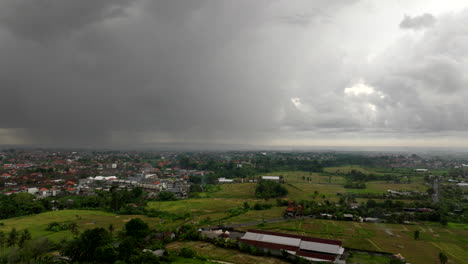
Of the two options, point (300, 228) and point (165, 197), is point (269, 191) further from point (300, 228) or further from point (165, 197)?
point (165, 197)

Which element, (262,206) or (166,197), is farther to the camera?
(166,197)

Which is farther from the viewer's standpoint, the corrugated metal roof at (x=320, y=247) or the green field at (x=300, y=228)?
the green field at (x=300, y=228)

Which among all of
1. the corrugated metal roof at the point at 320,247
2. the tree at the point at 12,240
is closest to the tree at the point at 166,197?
A: the tree at the point at 12,240

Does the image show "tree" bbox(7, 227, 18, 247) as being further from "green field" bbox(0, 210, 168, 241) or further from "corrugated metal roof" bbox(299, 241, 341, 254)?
"corrugated metal roof" bbox(299, 241, 341, 254)

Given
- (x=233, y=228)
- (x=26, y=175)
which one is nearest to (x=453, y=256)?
(x=233, y=228)

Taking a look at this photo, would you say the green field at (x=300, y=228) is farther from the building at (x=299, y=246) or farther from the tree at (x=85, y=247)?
the tree at (x=85, y=247)

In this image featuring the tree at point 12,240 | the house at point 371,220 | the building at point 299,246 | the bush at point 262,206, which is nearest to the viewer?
the tree at point 12,240

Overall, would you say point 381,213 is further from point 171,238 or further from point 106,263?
point 106,263

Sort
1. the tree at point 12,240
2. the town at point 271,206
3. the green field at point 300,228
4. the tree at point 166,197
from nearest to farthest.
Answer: the tree at point 12,240, the green field at point 300,228, the town at point 271,206, the tree at point 166,197

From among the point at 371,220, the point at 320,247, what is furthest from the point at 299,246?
the point at 371,220
